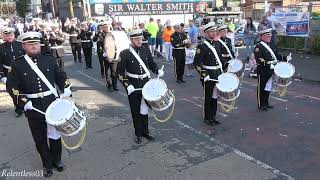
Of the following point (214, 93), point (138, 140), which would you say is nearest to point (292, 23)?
point (214, 93)

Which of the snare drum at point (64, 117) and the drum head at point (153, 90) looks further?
the drum head at point (153, 90)

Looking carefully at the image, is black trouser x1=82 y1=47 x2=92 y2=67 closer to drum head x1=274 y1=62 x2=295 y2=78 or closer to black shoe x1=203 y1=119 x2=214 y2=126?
black shoe x1=203 y1=119 x2=214 y2=126

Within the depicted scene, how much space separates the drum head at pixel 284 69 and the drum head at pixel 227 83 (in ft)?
4.34

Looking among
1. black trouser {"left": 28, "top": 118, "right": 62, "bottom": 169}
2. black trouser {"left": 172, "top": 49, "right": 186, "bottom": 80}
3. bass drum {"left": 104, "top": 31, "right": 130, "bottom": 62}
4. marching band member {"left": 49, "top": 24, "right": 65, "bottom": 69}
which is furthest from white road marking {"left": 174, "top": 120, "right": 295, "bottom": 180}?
marching band member {"left": 49, "top": 24, "right": 65, "bottom": 69}

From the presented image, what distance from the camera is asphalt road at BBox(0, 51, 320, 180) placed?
19.5ft

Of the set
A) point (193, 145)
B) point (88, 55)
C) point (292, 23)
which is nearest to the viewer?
point (193, 145)

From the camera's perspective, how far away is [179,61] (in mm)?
12781

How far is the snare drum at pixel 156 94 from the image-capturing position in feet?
21.8

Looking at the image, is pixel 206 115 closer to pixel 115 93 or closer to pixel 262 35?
pixel 262 35

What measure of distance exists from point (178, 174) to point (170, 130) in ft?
6.95

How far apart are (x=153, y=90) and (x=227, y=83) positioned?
1514 millimetres

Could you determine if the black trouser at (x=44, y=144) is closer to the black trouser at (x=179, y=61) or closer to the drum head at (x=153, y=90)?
the drum head at (x=153, y=90)

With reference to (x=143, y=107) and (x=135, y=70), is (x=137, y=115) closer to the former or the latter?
(x=143, y=107)

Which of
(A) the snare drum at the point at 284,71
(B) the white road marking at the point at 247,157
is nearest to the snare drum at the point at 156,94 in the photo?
(B) the white road marking at the point at 247,157
